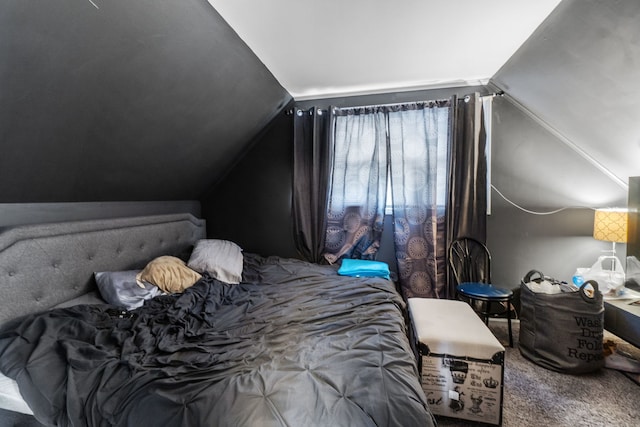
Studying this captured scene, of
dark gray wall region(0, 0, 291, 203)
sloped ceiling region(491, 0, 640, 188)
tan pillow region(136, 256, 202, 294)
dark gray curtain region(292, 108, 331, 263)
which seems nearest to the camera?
dark gray wall region(0, 0, 291, 203)

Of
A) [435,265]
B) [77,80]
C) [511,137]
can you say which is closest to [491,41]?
[511,137]

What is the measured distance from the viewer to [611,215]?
205cm

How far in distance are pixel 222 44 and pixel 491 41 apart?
1.87 meters

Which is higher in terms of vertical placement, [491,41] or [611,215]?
[491,41]

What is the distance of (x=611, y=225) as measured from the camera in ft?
6.74

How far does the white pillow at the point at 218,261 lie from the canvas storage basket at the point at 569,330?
2.34 m

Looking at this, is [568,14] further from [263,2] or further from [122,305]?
[122,305]

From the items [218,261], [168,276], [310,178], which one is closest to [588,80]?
[310,178]

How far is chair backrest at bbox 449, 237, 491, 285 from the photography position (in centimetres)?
250

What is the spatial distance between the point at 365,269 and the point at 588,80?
1.98 meters

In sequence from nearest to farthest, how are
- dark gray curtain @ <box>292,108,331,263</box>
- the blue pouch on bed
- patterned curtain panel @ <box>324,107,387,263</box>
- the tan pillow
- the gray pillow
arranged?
1. the gray pillow
2. the tan pillow
3. the blue pouch on bed
4. patterned curtain panel @ <box>324,107,387,263</box>
5. dark gray curtain @ <box>292,108,331,263</box>

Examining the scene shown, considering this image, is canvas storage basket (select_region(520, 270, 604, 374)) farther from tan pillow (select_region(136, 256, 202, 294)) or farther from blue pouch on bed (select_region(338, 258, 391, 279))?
tan pillow (select_region(136, 256, 202, 294))

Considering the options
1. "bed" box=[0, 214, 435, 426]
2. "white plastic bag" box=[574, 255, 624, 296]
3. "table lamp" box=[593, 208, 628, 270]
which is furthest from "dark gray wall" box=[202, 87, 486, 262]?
"white plastic bag" box=[574, 255, 624, 296]

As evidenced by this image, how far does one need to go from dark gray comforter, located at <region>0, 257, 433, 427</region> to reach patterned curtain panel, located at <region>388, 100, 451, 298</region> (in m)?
1.03
